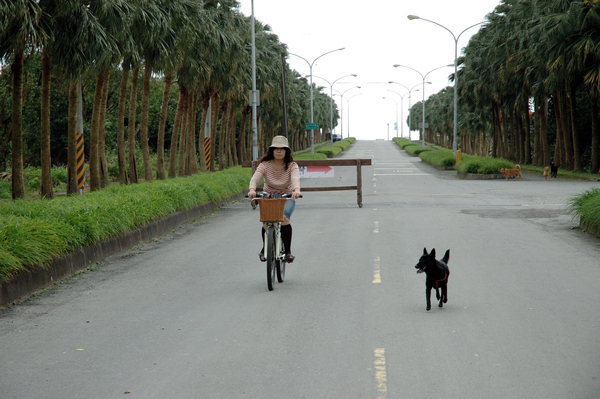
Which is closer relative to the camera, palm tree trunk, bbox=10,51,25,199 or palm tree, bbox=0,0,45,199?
palm tree, bbox=0,0,45,199

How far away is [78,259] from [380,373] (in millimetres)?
6093

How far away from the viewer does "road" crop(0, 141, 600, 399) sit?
4695 mm

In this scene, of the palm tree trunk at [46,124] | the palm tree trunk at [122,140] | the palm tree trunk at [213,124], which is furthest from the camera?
the palm tree trunk at [213,124]

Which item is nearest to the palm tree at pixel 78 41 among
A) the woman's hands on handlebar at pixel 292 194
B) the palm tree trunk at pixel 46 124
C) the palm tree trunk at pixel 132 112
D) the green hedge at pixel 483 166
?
the palm tree trunk at pixel 46 124

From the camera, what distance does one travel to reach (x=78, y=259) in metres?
9.56

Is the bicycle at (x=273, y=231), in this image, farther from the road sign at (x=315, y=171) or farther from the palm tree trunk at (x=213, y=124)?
the palm tree trunk at (x=213, y=124)

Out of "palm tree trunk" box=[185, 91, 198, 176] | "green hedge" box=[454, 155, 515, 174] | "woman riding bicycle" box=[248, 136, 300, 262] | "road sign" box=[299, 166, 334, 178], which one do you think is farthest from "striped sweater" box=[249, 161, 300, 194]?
"green hedge" box=[454, 155, 515, 174]

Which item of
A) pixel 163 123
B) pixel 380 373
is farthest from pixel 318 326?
pixel 163 123

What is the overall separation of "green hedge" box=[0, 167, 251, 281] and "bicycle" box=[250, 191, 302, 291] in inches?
113

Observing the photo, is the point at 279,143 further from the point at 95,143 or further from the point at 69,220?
the point at 95,143

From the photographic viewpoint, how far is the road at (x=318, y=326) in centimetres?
470

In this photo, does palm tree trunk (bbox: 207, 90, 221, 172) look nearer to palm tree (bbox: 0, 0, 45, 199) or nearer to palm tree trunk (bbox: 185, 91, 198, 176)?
palm tree trunk (bbox: 185, 91, 198, 176)

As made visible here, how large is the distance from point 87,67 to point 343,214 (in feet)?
25.2

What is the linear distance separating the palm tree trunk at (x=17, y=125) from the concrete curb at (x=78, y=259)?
4.74 metres
